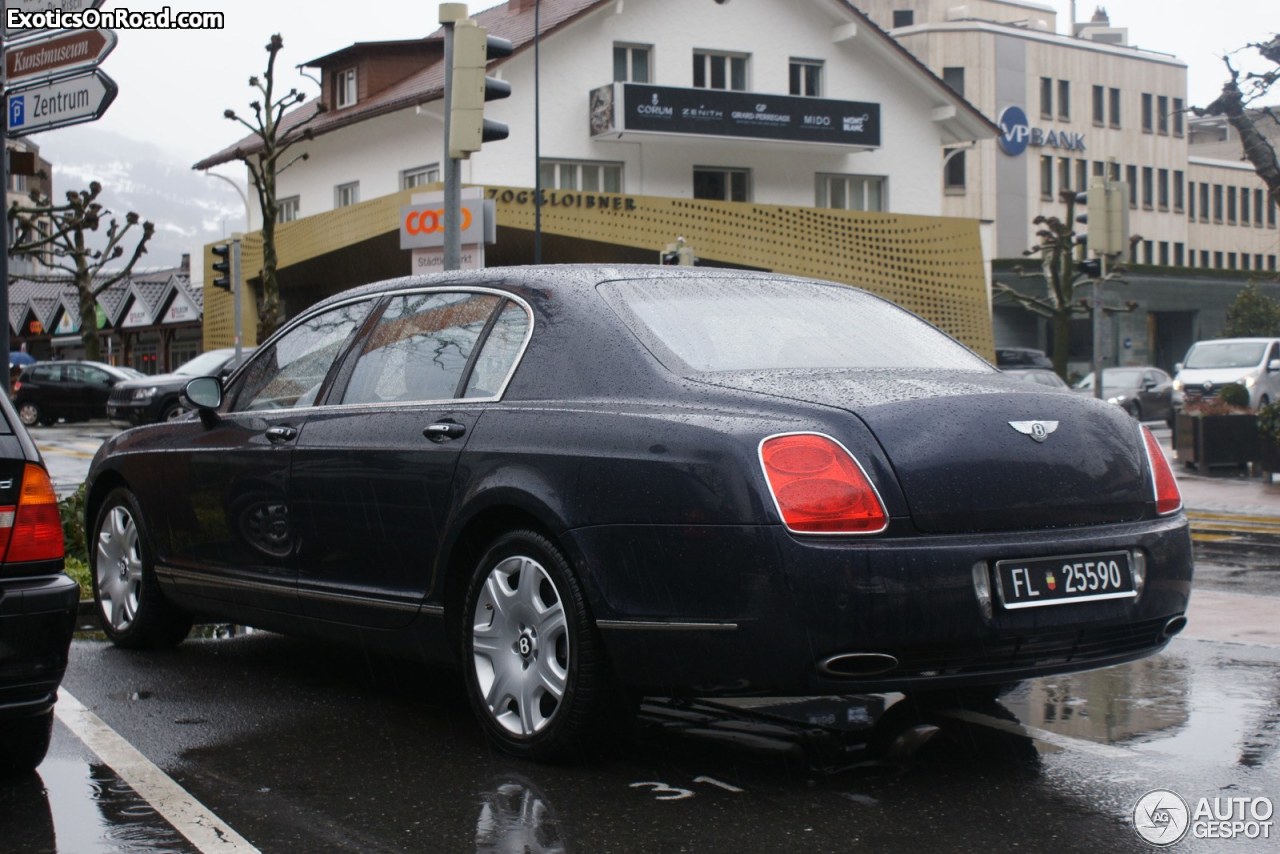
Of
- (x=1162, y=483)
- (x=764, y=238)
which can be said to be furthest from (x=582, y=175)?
(x=1162, y=483)

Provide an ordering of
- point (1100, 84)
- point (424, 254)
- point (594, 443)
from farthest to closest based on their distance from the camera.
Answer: point (1100, 84) < point (424, 254) < point (594, 443)

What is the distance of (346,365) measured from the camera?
20.0 feet

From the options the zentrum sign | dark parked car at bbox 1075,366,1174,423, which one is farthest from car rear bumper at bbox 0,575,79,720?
the zentrum sign

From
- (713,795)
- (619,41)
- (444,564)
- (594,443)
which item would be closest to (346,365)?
(444,564)

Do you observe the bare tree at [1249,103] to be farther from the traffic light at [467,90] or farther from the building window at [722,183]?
the building window at [722,183]

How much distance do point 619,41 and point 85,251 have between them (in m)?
21.9

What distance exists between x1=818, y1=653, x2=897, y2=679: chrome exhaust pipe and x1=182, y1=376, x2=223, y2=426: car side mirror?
319 cm

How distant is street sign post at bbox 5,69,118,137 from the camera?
9516 mm

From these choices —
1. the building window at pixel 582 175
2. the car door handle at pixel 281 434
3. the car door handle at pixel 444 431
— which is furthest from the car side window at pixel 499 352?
the building window at pixel 582 175

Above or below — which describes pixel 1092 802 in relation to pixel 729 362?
below

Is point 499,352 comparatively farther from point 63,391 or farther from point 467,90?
point 63,391

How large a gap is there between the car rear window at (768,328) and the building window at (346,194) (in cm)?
4051

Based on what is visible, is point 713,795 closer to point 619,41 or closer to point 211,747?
point 211,747

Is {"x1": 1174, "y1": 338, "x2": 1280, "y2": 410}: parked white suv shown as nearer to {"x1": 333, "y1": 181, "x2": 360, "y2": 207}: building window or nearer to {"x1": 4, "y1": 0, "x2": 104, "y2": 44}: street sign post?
{"x1": 333, "y1": 181, "x2": 360, "y2": 207}: building window
